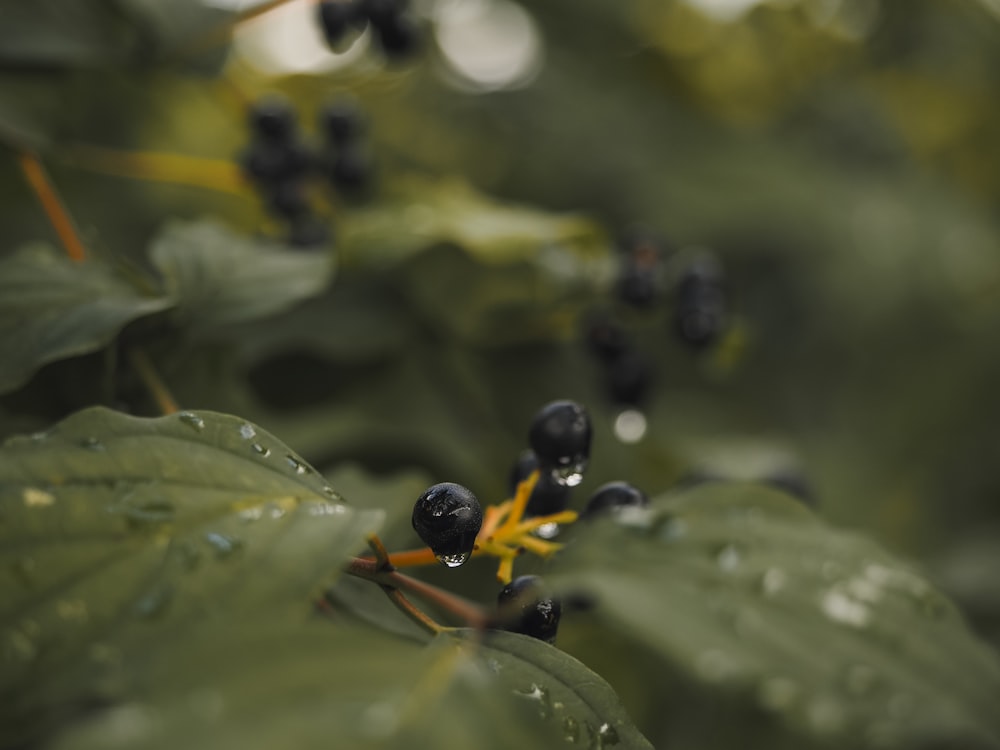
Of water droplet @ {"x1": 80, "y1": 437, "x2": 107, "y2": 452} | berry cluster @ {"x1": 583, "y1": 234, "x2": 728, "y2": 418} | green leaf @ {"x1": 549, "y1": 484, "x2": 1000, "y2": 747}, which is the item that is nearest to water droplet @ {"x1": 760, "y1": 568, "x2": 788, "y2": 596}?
green leaf @ {"x1": 549, "y1": 484, "x2": 1000, "y2": 747}

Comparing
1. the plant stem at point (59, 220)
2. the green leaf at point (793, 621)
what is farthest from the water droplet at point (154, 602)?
the plant stem at point (59, 220)

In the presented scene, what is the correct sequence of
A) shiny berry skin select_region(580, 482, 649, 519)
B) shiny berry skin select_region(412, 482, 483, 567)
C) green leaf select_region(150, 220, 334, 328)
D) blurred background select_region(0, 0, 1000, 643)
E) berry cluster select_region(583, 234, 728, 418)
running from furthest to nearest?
1. berry cluster select_region(583, 234, 728, 418)
2. blurred background select_region(0, 0, 1000, 643)
3. green leaf select_region(150, 220, 334, 328)
4. shiny berry skin select_region(580, 482, 649, 519)
5. shiny berry skin select_region(412, 482, 483, 567)

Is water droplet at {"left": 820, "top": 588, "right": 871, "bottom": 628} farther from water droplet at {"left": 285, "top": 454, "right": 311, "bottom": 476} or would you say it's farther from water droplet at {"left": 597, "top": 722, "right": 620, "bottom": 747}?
water droplet at {"left": 285, "top": 454, "right": 311, "bottom": 476}

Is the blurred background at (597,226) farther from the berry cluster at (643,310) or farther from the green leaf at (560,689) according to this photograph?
the green leaf at (560,689)

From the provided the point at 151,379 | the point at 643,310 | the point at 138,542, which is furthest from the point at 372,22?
the point at 138,542

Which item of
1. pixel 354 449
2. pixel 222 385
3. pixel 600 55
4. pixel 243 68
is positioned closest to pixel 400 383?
pixel 354 449
